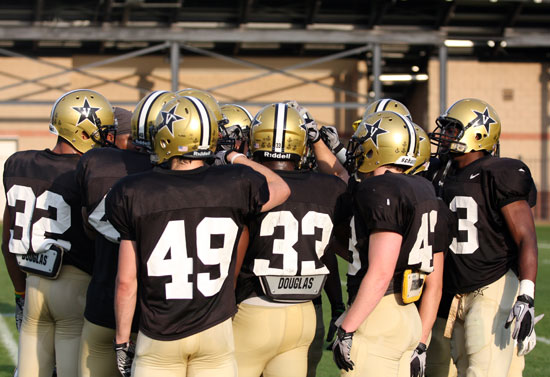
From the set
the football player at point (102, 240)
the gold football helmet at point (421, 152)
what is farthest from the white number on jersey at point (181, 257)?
the gold football helmet at point (421, 152)

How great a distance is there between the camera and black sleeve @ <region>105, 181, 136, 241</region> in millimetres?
3035

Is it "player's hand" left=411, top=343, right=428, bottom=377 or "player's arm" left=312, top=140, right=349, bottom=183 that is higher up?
"player's arm" left=312, top=140, right=349, bottom=183

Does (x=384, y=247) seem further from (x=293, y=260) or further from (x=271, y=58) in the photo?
(x=271, y=58)

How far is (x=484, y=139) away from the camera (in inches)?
167

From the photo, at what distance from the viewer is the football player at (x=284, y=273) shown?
11.4 feet

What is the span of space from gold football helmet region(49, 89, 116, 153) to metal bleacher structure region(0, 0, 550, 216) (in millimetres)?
14731

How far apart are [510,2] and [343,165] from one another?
1714cm

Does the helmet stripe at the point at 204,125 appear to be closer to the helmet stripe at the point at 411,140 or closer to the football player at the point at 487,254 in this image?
the helmet stripe at the point at 411,140

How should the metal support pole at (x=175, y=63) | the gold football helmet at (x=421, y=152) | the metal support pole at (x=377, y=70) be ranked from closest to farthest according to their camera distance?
1. the gold football helmet at (x=421, y=152)
2. the metal support pole at (x=175, y=63)
3. the metal support pole at (x=377, y=70)

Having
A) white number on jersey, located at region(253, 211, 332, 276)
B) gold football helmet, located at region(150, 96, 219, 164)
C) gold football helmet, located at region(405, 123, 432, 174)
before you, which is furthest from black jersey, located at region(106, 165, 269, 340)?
gold football helmet, located at region(405, 123, 432, 174)

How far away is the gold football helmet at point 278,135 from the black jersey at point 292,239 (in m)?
0.16

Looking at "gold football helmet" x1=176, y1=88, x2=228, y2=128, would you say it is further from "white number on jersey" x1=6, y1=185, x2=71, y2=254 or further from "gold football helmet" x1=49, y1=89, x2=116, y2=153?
"white number on jersey" x1=6, y1=185, x2=71, y2=254

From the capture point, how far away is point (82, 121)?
→ 4.12 metres

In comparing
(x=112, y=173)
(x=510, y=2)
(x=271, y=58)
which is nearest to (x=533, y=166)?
(x=510, y=2)
